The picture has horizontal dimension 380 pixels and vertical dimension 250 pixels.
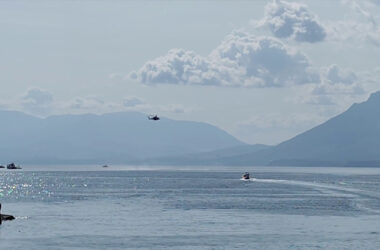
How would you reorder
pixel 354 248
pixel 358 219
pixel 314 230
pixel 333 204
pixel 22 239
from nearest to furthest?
pixel 354 248 < pixel 22 239 < pixel 314 230 < pixel 358 219 < pixel 333 204

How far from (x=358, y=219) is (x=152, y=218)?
33.0 metres

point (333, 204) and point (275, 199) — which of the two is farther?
point (275, 199)

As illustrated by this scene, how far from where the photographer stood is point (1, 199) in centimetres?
18225

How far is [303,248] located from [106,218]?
44.4 m

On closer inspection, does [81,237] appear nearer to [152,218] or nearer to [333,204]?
[152,218]

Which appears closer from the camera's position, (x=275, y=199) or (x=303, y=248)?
(x=303, y=248)

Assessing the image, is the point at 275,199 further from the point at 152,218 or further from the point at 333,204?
the point at 152,218

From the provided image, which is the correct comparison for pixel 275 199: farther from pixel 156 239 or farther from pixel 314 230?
pixel 156 239

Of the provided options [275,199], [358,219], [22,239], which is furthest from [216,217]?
[275,199]

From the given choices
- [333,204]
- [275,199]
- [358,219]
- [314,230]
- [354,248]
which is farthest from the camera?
[275,199]

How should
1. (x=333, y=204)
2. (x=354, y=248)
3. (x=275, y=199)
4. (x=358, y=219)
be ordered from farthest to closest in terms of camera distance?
(x=275, y=199) → (x=333, y=204) → (x=358, y=219) → (x=354, y=248)

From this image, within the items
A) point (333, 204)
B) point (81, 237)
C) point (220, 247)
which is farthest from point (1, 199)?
point (220, 247)

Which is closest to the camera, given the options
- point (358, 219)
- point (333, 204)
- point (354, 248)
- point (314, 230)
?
point (354, 248)

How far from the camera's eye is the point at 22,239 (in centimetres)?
9706
